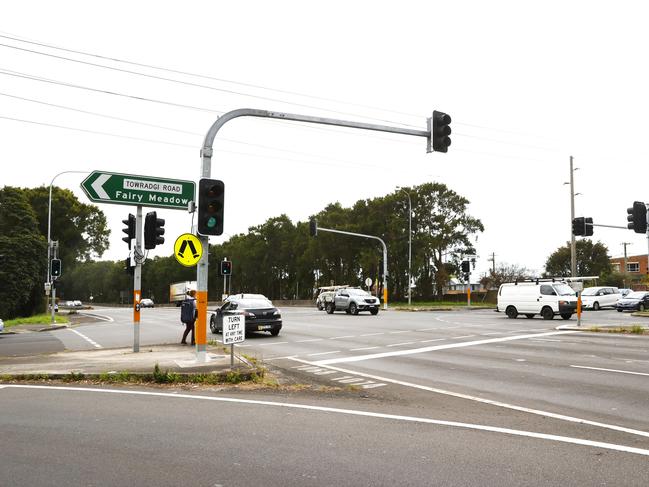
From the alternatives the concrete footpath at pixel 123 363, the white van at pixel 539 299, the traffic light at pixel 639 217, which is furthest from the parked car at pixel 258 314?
the traffic light at pixel 639 217

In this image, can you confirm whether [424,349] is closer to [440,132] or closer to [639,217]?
[440,132]

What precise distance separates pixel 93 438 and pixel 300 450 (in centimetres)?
228

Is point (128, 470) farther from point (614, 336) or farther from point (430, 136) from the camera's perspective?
point (614, 336)

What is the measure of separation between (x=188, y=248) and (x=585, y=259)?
87.8 m

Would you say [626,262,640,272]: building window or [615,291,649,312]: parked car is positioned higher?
[626,262,640,272]: building window

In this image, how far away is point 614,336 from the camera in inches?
738

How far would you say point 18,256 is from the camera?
39.2 meters

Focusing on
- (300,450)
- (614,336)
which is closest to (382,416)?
(300,450)

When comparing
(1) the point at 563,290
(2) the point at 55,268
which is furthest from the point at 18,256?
(1) the point at 563,290

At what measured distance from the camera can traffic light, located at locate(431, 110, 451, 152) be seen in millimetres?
14336

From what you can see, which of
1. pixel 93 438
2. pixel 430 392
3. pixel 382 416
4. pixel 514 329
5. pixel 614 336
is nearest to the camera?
pixel 93 438

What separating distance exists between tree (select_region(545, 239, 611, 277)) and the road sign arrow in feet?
278

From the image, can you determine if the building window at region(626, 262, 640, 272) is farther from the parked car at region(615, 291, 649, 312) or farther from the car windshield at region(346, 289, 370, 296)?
the car windshield at region(346, 289, 370, 296)

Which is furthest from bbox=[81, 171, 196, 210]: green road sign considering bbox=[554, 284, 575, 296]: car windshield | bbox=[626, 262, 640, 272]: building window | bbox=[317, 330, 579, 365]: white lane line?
bbox=[626, 262, 640, 272]: building window
